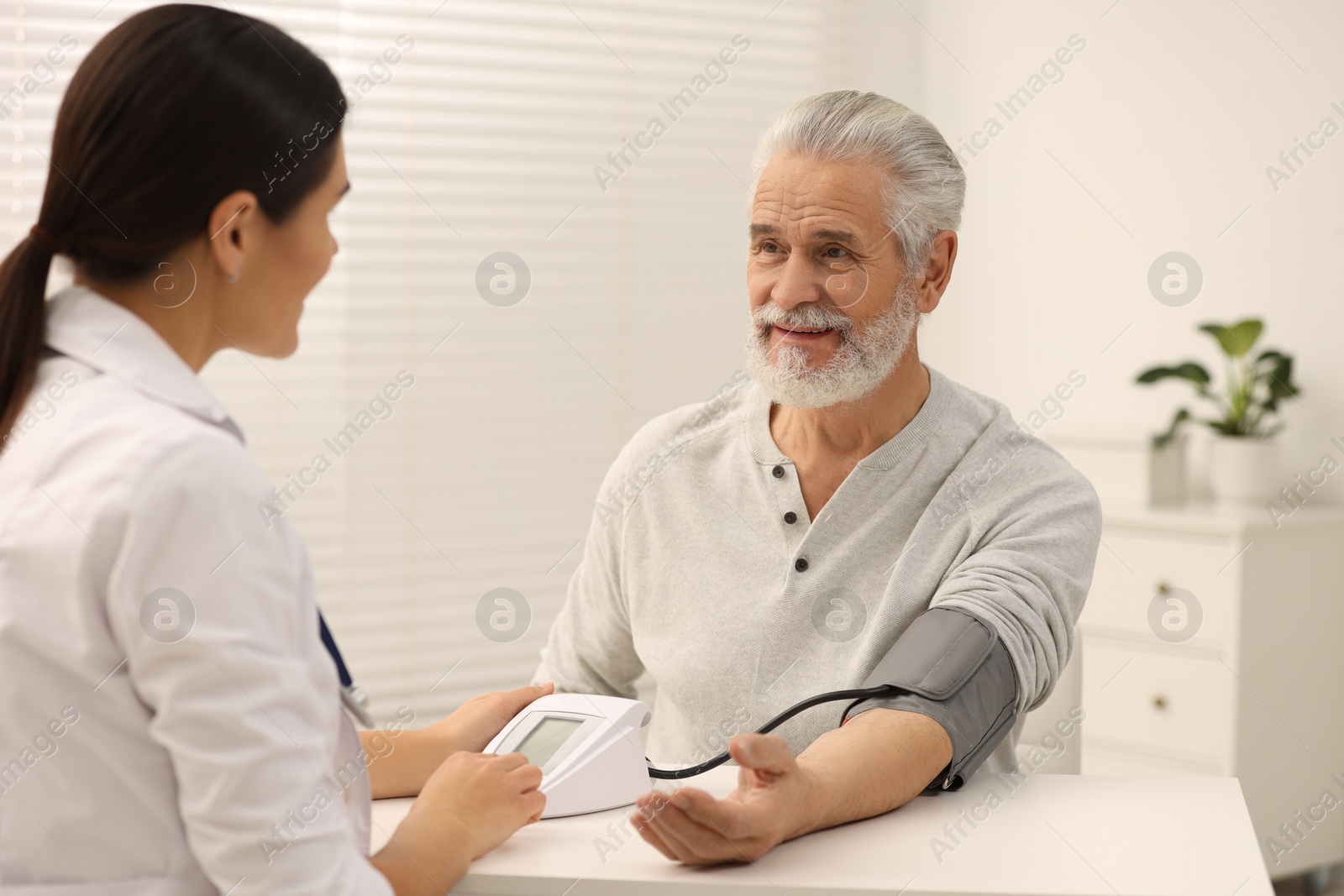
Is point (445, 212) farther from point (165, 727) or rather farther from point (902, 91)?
point (165, 727)

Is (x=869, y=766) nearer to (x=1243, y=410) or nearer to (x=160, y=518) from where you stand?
(x=160, y=518)

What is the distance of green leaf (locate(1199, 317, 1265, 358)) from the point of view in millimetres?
3111

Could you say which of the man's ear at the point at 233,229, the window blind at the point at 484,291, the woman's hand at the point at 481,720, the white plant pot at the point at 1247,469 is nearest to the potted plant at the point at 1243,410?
the white plant pot at the point at 1247,469

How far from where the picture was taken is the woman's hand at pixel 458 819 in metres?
1.05

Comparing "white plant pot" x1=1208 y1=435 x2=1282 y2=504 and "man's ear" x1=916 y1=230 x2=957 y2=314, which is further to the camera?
"white plant pot" x1=1208 y1=435 x2=1282 y2=504

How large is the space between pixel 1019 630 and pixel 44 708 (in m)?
1.04

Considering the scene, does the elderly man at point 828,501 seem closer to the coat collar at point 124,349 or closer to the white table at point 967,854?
the white table at point 967,854

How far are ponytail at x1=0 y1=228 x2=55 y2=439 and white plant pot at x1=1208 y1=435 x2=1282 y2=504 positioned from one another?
288cm

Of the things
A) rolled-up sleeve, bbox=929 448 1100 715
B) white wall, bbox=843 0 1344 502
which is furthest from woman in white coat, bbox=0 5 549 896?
white wall, bbox=843 0 1344 502

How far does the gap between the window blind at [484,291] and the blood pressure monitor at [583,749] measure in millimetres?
1768

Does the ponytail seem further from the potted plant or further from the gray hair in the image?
the potted plant

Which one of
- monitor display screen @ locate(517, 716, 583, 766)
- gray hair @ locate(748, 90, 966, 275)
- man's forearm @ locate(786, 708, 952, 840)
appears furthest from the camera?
gray hair @ locate(748, 90, 966, 275)

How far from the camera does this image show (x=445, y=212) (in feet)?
10.3

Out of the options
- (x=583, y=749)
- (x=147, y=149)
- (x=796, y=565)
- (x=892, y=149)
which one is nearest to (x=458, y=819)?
(x=583, y=749)
